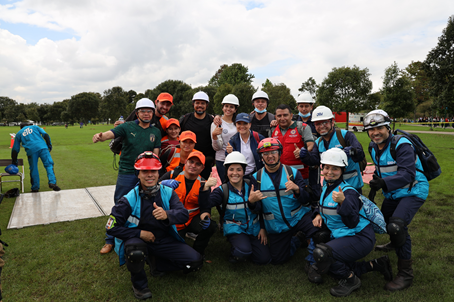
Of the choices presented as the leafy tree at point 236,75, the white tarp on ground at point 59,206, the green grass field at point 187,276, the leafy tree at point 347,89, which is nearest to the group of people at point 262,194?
the green grass field at point 187,276

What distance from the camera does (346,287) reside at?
11.4 ft

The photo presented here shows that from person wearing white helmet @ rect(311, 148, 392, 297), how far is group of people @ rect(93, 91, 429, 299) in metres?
0.01

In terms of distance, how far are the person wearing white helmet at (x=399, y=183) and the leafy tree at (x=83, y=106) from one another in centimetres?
9880

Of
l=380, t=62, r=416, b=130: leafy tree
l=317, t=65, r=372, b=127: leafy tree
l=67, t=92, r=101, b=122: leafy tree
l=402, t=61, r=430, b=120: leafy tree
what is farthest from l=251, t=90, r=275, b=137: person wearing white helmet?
l=67, t=92, r=101, b=122: leafy tree

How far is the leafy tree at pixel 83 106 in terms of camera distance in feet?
291

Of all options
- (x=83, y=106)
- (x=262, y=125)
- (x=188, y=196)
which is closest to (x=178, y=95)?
(x=83, y=106)

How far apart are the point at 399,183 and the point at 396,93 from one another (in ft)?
105

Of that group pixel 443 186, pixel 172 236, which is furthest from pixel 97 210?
pixel 443 186

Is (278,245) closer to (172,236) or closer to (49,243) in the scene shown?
(172,236)

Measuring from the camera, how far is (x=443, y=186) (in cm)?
862

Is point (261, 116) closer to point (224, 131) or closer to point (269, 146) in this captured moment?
point (224, 131)

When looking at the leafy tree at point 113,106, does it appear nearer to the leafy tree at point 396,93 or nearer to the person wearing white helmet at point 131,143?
the leafy tree at point 396,93

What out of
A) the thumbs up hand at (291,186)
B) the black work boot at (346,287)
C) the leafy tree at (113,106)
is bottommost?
the black work boot at (346,287)

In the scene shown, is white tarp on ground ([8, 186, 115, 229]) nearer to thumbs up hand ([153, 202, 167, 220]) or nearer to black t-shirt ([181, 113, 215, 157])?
black t-shirt ([181, 113, 215, 157])
